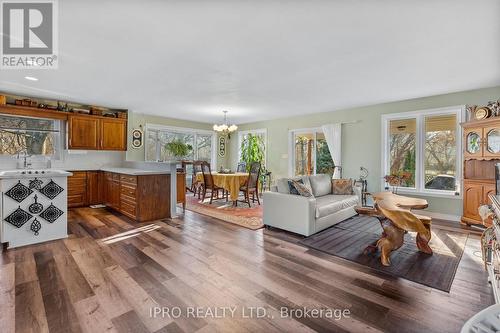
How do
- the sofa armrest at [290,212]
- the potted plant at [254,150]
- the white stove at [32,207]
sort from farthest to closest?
1. the potted plant at [254,150]
2. the sofa armrest at [290,212]
3. the white stove at [32,207]

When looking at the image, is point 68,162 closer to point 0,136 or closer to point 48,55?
point 0,136

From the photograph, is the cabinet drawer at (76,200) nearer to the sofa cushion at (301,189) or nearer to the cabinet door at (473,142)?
the sofa cushion at (301,189)

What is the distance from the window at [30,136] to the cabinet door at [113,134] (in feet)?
2.80

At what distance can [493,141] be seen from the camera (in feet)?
12.4

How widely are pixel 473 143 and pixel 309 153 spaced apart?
11.3 feet

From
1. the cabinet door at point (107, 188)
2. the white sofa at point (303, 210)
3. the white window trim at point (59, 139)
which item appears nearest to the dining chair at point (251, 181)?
the white sofa at point (303, 210)

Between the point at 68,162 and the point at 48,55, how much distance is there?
10.6 ft


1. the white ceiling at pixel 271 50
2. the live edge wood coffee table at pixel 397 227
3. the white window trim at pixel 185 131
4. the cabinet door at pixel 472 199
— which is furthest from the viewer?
the white window trim at pixel 185 131

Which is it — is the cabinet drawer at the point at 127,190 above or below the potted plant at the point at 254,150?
below

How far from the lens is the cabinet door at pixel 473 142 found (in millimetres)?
3916

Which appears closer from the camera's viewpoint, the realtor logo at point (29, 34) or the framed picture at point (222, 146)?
the realtor logo at point (29, 34)

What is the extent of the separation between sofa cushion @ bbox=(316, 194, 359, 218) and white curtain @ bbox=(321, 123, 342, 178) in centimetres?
152

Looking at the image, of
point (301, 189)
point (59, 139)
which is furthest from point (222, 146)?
point (301, 189)

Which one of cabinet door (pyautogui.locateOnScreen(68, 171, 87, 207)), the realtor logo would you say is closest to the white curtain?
the realtor logo
